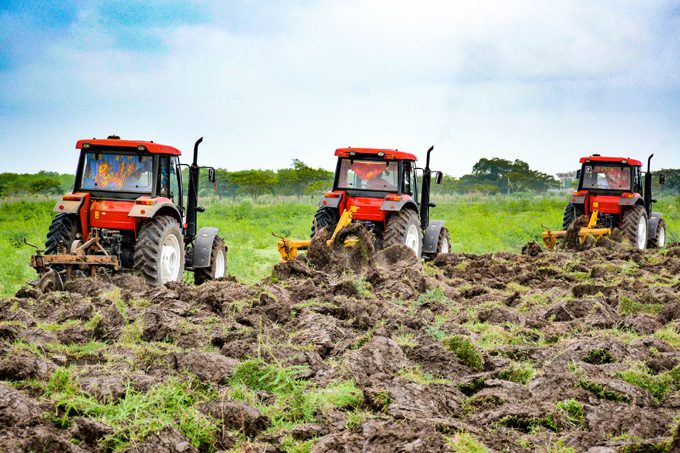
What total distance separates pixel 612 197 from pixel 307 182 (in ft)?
210

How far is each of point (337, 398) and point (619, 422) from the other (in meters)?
1.87

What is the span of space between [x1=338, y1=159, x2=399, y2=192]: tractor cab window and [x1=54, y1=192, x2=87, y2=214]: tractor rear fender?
5.23m

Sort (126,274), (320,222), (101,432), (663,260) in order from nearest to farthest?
(101,432), (126,274), (320,222), (663,260)

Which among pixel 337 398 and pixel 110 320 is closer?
pixel 337 398

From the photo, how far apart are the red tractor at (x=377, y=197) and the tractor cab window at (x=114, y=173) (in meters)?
3.06

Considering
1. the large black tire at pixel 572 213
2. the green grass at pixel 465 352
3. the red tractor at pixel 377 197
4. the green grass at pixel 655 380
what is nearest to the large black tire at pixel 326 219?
the red tractor at pixel 377 197

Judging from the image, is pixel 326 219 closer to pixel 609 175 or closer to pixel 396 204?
pixel 396 204

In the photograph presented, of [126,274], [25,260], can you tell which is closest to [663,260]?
[126,274]

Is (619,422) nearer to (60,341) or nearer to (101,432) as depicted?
(101,432)

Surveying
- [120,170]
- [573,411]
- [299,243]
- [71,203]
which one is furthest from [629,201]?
[573,411]

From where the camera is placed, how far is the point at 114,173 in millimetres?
11633

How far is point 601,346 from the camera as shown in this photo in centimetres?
691

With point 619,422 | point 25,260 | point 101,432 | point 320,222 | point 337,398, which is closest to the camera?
point 101,432

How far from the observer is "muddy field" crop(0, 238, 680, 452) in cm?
481
